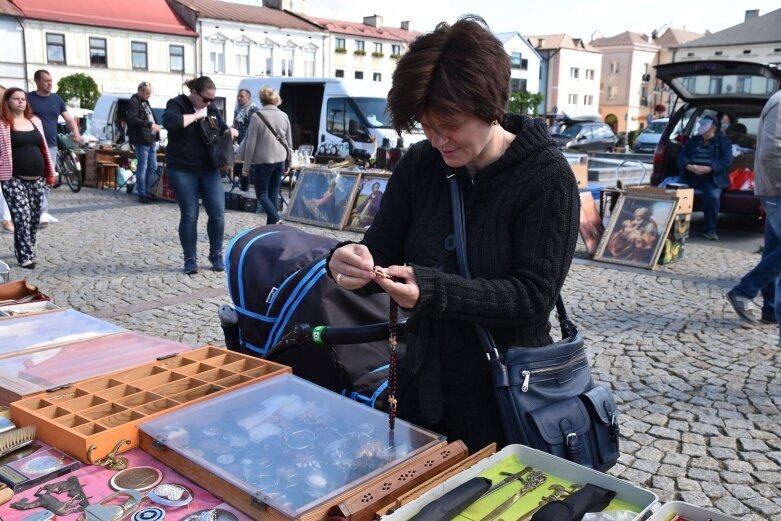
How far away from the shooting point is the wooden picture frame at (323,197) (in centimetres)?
1035

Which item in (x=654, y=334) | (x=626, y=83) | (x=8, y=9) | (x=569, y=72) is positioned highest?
(x=569, y=72)

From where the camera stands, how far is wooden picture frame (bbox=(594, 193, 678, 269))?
7898 mm

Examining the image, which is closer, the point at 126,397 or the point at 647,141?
the point at 126,397

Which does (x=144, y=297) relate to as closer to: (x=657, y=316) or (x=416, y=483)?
(x=657, y=316)

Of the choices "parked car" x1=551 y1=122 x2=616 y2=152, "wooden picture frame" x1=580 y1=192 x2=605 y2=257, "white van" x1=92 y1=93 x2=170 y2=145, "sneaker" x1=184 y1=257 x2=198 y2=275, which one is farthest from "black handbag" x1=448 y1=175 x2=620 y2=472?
"parked car" x1=551 y1=122 x2=616 y2=152

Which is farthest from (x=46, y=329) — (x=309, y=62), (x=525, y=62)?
(x=525, y=62)

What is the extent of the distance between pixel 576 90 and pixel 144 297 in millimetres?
74717

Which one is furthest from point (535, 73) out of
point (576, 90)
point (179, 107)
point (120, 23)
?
point (179, 107)

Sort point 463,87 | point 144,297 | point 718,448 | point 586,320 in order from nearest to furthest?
1. point 463,87
2. point 718,448
3. point 586,320
4. point 144,297

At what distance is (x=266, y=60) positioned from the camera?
50281mm

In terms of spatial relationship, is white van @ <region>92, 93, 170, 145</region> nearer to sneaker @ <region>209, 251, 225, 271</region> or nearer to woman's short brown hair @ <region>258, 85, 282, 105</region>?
woman's short brown hair @ <region>258, 85, 282, 105</region>

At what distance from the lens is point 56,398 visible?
6.49ft

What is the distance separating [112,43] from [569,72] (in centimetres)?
4707

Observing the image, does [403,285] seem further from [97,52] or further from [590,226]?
[97,52]
